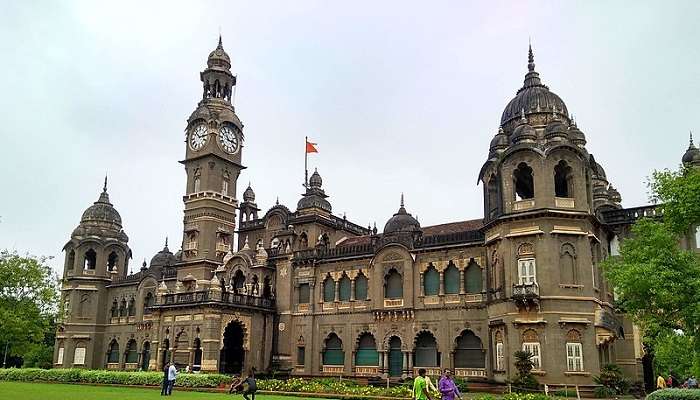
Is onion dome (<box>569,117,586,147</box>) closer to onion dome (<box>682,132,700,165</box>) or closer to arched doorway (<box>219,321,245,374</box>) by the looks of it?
onion dome (<box>682,132,700,165</box>)

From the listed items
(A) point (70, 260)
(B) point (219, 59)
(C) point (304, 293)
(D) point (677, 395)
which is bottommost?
(D) point (677, 395)

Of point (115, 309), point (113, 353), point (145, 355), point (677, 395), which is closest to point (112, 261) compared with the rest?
point (115, 309)

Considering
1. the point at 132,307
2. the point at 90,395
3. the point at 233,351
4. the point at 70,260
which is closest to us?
the point at 90,395

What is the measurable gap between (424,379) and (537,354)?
1484 centimetres

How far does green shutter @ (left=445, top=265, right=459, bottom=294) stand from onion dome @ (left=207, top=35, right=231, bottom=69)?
28.6 metres

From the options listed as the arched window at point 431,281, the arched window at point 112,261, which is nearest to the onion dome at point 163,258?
the arched window at point 112,261

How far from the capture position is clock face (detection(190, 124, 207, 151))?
51.4 m

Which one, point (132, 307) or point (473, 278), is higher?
point (473, 278)

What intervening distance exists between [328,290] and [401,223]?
684cm

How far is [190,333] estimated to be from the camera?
4094 cm

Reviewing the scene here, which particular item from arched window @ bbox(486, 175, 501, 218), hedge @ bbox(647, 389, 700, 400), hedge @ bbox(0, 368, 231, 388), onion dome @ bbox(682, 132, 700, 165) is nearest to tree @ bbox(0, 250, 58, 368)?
hedge @ bbox(0, 368, 231, 388)

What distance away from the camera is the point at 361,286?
41.7 m

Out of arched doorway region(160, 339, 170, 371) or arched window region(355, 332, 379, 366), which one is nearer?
arched window region(355, 332, 379, 366)

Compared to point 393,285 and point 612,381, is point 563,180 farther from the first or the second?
point 393,285
